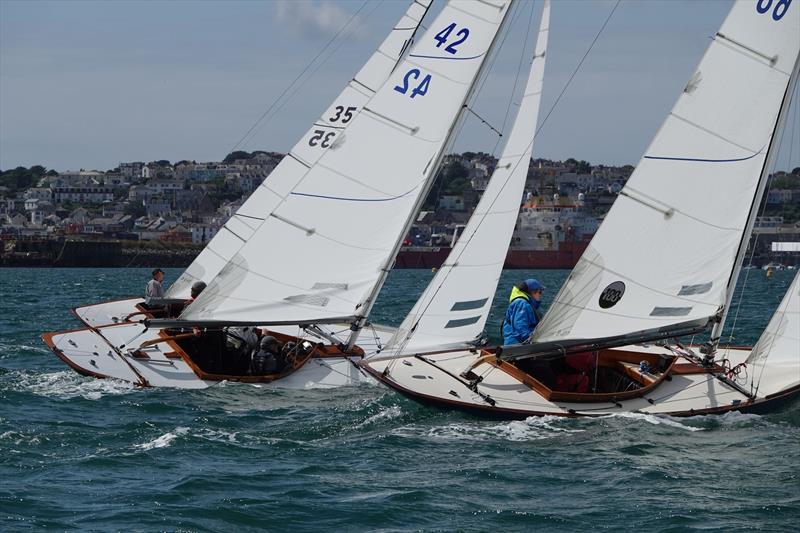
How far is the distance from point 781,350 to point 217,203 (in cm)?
13282

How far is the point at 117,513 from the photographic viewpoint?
8.27m

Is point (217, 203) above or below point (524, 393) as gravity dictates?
above

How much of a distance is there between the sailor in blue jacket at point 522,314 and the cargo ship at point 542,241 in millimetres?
70367

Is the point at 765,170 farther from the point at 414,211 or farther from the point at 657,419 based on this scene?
the point at 414,211

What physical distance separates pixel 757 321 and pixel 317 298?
13.5 metres

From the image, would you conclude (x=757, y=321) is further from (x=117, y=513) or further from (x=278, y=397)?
(x=117, y=513)

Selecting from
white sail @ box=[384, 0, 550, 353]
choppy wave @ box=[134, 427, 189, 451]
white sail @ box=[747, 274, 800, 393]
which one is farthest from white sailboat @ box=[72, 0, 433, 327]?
white sail @ box=[747, 274, 800, 393]

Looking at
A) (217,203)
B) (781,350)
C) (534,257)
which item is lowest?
(781,350)

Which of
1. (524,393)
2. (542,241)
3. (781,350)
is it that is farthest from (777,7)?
(542,241)

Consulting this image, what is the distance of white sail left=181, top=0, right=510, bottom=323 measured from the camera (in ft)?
43.5

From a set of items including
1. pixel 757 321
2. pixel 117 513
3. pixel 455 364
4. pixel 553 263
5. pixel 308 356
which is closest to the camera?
pixel 117 513

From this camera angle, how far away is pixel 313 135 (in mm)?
18172

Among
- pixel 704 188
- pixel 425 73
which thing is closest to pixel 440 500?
pixel 704 188

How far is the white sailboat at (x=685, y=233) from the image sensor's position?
11.2 metres
